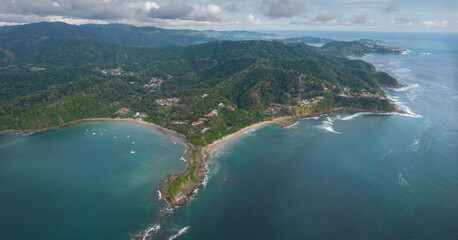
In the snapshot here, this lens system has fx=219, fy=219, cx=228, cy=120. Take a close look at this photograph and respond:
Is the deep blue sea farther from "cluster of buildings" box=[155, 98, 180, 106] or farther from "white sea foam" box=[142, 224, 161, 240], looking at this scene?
"cluster of buildings" box=[155, 98, 180, 106]

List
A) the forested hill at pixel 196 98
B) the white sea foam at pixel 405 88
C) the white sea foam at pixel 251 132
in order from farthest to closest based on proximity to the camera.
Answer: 1. the white sea foam at pixel 405 88
2. the forested hill at pixel 196 98
3. the white sea foam at pixel 251 132

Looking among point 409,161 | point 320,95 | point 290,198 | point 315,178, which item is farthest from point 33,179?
point 320,95

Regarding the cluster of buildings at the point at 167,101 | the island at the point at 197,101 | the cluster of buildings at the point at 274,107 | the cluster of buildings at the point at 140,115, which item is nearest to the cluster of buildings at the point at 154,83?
the island at the point at 197,101

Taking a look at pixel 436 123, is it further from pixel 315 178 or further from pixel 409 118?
pixel 315 178

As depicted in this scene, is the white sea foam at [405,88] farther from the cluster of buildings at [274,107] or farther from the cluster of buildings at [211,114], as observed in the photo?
the cluster of buildings at [211,114]

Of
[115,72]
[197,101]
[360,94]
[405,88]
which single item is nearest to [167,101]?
[197,101]

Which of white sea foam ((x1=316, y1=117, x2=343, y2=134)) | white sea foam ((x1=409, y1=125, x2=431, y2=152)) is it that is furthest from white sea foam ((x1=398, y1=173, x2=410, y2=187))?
white sea foam ((x1=316, y1=117, x2=343, y2=134))

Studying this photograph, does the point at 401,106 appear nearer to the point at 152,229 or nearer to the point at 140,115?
the point at 152,229
